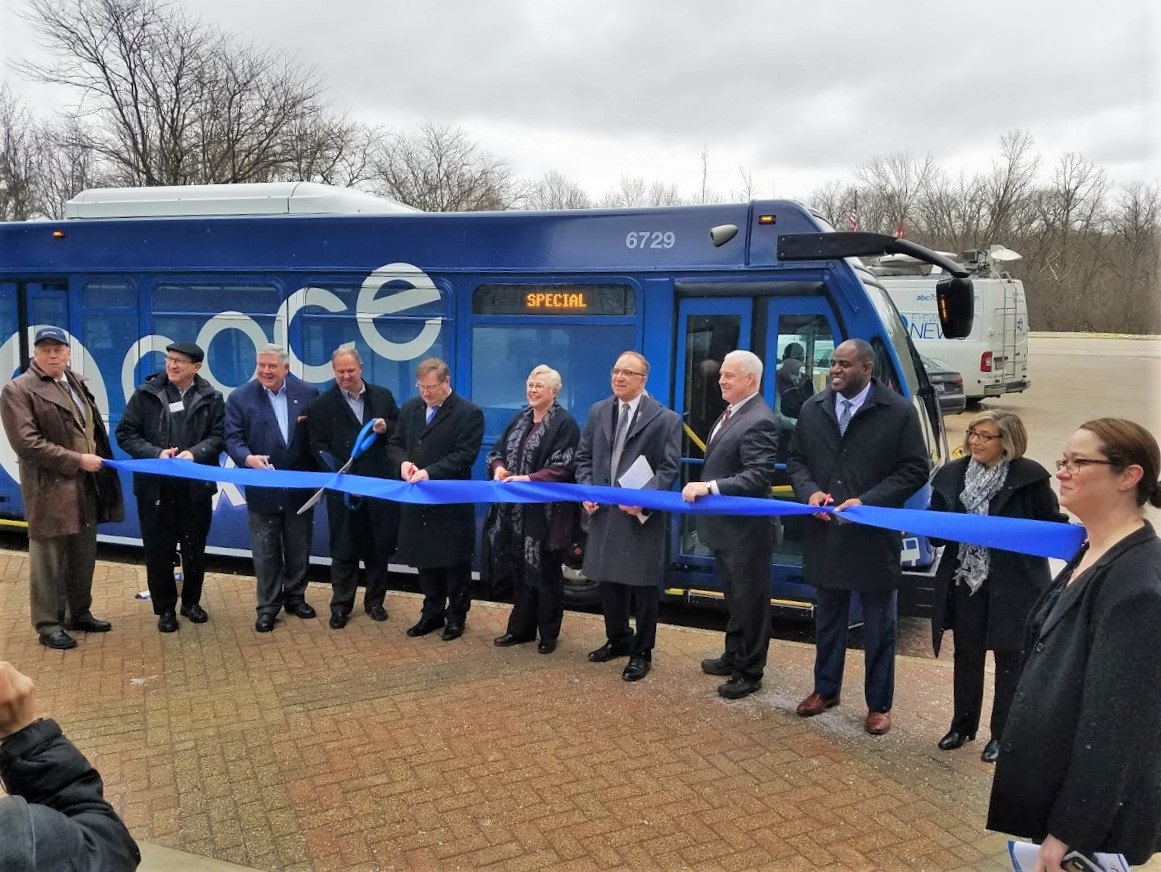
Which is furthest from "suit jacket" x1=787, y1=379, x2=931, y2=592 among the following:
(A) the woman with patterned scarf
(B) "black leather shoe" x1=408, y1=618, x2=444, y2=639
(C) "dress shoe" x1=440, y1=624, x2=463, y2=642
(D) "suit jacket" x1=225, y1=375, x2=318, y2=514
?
(D) "suit jacket" x1=225, y1=375, x2=318, y2=514

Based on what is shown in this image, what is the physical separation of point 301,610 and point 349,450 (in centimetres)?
120

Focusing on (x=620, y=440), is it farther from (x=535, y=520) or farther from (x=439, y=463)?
(x=439, y=463)

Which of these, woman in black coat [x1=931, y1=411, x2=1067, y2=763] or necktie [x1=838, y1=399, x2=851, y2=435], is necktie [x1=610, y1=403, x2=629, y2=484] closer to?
necktie [x1=838, y1=399, x2=851, y2=435]

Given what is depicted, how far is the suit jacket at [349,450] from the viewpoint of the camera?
5.84m

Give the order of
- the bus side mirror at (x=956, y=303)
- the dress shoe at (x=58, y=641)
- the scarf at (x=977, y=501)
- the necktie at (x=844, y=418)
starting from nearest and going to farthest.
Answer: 1. the scarf at (x=977, y=501)
2. the necktie at (x=844, y=418)
3. the dress shoe at (x=58, y=641)
4. the bus side mirror at (x=956, y=303)

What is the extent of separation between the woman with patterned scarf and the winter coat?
101 inches

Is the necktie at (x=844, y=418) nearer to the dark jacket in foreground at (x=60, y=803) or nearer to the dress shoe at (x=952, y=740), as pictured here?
the dress shoe at (x=952, y=740)

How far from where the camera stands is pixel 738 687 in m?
4.82

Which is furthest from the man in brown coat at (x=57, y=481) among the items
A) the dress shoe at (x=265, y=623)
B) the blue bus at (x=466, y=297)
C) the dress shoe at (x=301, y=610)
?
the blue bus at (x=466, y=297)

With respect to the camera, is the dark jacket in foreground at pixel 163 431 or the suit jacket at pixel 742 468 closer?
the suit jacket at pixel 742 468

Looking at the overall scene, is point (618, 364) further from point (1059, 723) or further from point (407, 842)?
point (1059, 723)

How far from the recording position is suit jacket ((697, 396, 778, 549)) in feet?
15.5

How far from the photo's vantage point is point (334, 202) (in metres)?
6.82

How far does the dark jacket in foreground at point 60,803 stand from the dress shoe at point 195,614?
4.36m
